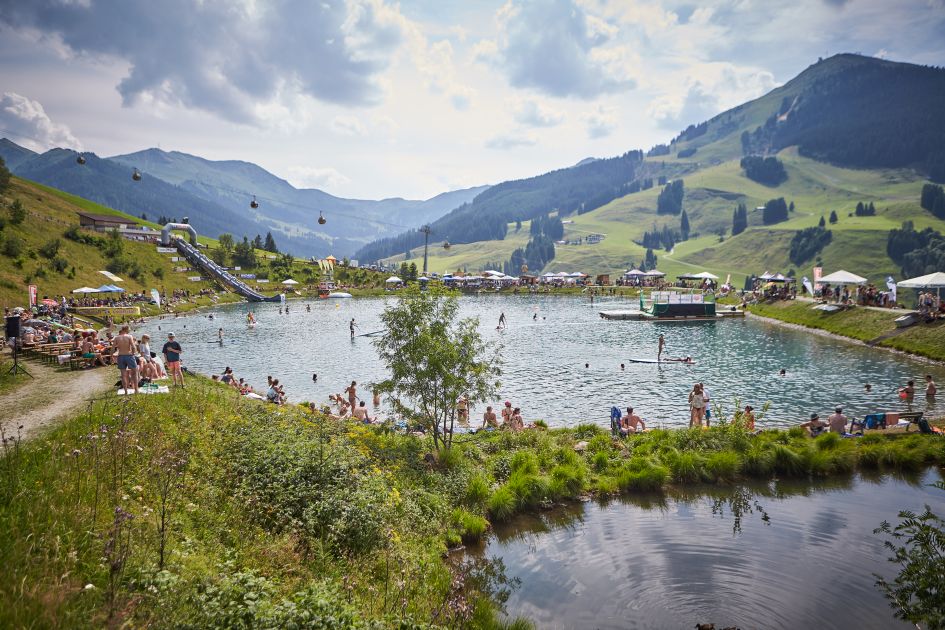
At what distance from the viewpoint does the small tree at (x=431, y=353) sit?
18.4m

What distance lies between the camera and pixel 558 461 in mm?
19297

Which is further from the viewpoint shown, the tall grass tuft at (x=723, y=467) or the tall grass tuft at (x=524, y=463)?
the tall grass tuft at (x=723, y=467)

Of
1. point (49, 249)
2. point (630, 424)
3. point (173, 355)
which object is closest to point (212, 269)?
point (49, 249)

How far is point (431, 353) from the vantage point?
18109 millimetres

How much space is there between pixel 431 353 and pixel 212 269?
369 feet

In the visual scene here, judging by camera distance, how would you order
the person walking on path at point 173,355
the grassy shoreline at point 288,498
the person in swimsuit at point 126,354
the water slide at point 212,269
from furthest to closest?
1. the water slide at point 212,269
2. the person walking on path at point 173,355
3. the person in swimsuit at point 126,354
4. the grassy shoreline at point 288,498

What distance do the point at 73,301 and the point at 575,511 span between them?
76.4 meters

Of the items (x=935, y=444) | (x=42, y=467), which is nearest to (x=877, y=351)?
(x=935, y=444)

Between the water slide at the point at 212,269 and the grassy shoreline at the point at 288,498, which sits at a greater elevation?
the water slide at the point at 212,269

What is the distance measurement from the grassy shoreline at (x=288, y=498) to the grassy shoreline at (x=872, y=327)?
28754mm

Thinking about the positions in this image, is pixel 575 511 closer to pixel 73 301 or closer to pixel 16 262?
pixel 73 301

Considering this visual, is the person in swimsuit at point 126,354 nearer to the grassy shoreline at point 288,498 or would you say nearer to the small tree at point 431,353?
the grassy shoreline at point 288,498

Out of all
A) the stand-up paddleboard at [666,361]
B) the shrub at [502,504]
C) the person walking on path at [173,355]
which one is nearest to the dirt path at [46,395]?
the person walking on path at [173,355]

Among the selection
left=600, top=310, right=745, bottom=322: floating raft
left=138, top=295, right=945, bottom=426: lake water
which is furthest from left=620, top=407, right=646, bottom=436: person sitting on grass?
left=600, top=310, right=745, bottom=322: floating raft
